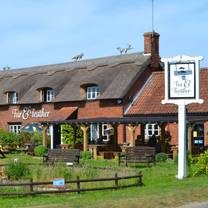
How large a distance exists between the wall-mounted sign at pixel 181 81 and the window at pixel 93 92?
2232cm

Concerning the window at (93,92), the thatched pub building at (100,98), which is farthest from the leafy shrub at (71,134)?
the window at (93,92)

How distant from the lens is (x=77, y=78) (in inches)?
1874

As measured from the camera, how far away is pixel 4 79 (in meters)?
55.8

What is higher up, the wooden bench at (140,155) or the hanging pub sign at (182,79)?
the hanging pub sign at (182,79)

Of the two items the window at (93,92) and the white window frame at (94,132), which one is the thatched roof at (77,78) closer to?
the window at (93,92)

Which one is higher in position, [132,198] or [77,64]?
[77,64]

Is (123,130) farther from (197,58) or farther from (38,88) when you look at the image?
(197,58)

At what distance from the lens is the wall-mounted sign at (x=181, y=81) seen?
22.2 metres

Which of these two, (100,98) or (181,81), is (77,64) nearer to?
(100,98)

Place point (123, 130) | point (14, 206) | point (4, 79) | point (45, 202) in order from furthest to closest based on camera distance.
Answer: point (4, 79), point (123, 130), point (45, 202), point (14, 206)

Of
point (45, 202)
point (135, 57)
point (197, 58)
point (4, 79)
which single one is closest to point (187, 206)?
point (45, 202)

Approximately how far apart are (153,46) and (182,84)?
23.2 meters

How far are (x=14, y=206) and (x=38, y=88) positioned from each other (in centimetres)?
3377

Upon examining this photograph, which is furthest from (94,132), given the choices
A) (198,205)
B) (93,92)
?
(198,205)
